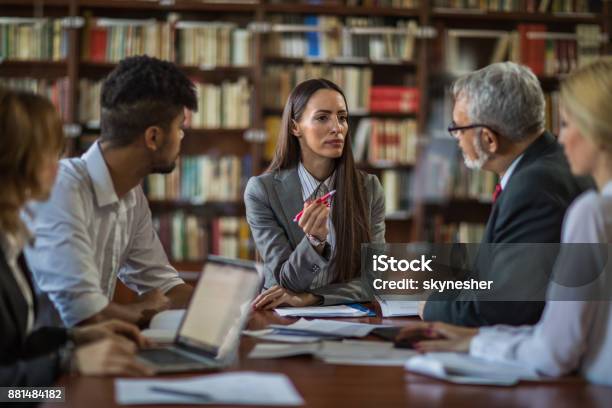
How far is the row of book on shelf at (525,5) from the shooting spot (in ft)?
16.4

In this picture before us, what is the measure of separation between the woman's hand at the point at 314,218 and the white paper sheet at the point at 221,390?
1100 mm

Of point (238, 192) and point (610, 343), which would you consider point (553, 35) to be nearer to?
point (238, 192)

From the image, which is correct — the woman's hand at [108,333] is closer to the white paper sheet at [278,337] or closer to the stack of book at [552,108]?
the white paper sheet at [278,337]

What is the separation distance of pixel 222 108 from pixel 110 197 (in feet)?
9.55

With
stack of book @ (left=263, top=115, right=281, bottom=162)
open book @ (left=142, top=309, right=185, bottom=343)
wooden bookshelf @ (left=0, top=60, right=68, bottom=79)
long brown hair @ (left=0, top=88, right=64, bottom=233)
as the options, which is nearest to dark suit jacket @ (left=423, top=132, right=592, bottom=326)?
open book @ (left=142, top=309, right=185, bottom=343)

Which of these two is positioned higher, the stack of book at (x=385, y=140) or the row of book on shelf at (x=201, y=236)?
the stack of book at (x=385, y=140)

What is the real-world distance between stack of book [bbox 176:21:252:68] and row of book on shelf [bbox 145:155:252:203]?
576mm

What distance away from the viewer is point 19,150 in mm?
1489

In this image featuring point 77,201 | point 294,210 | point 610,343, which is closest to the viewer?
point 610,343

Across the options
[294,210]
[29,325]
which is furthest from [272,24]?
[29,325]

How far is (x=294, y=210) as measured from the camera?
9.03 ft

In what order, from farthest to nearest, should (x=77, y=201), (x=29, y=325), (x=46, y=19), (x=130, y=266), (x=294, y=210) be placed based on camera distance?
(x=46, y=19) → (x=294, y=210) → (x=130, y=266) → (x=77, y=201) → (x=29, y=325)

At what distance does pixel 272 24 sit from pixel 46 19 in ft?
4.33

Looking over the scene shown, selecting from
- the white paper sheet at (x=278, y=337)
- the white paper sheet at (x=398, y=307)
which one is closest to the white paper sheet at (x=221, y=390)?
the white paper sheet at (x=278, y=337)
